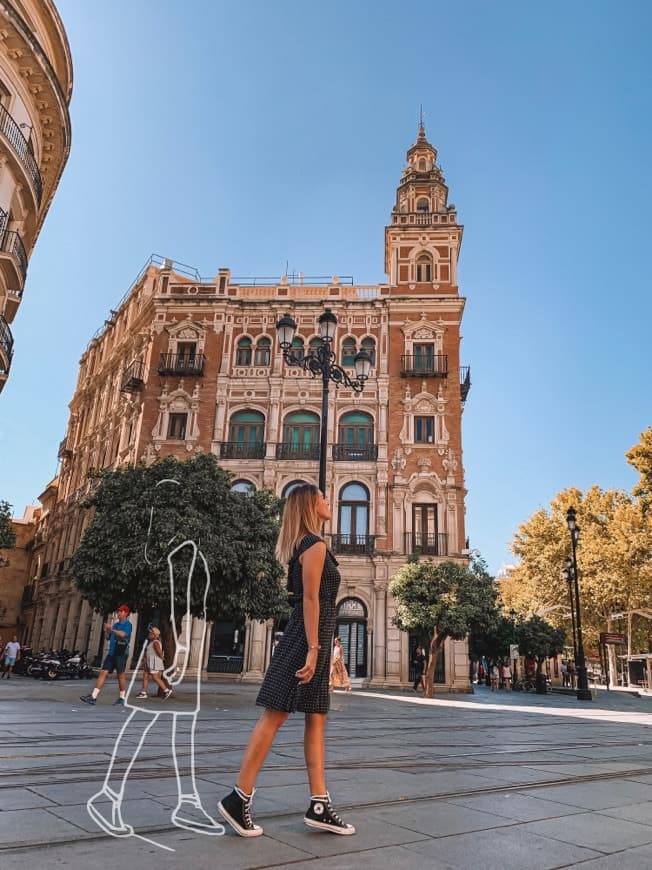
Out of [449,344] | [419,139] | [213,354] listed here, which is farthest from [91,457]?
[419,139]

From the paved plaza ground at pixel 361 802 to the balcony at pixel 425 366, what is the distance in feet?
77.1

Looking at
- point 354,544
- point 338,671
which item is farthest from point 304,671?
point 354,544

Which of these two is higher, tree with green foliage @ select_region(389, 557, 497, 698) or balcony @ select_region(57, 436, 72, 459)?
balcony @ select_region(57, 436, 72, 459)

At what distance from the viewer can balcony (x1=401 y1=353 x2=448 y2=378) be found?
31.6 metres

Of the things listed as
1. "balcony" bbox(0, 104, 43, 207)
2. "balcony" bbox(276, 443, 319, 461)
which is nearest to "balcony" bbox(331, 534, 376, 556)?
"balcony" bbox(276, 443, 319, 461)

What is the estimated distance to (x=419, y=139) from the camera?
130ft

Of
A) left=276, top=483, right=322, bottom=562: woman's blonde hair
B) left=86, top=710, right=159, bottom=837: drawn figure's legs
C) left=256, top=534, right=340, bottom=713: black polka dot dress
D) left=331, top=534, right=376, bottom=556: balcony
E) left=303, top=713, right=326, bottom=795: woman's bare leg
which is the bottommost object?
left=86, top=710, right=159, bottom=837: drawn figure's legs

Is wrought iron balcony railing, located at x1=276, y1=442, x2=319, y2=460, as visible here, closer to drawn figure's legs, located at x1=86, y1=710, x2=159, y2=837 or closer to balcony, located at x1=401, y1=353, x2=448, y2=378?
balcony, located at x1=401, y1=353, x2=448, y2=378

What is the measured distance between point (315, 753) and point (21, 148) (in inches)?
747

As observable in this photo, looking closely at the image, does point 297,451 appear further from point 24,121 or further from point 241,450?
point 24,121

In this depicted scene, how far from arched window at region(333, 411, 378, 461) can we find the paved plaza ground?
71.2ft

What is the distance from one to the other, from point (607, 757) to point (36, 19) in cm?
2181

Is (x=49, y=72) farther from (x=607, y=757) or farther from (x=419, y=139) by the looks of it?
(x=419, y=139)

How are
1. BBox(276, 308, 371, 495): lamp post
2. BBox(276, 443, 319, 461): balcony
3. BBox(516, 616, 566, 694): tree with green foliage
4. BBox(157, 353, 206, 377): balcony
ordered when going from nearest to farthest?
1. BBox(276, 308, 371, 495): lamp post
2. BBox(276, 443, 319, 461): balcony
3. BBox(516, 616, 566, 694): tree with green foliage
4. BBox(157, 353, 206, 377): balcony
